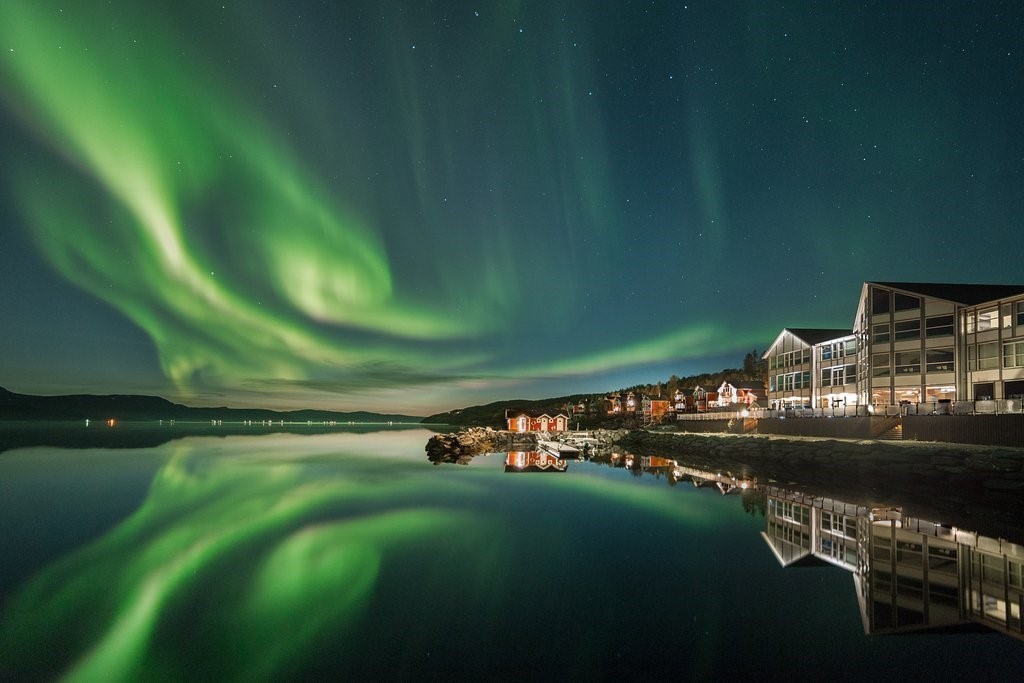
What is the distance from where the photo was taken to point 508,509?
23906mm

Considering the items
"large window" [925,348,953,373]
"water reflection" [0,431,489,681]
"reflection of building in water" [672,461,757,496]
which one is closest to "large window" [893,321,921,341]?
"large window" [925,348,953,373]

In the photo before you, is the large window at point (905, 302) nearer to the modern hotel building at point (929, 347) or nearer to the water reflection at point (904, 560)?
the modern hotel building at point (929, 347)

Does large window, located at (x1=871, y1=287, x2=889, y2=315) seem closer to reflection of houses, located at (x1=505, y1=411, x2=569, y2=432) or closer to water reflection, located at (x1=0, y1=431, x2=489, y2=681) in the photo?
water reflection, located at (x1=0, y1=431, x2=489, y2=681)

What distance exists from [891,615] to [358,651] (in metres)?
10.2

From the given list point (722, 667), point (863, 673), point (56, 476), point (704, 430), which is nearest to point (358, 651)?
point (722, 667)

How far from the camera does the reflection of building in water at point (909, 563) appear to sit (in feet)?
33.5

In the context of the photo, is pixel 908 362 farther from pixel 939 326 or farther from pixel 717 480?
pixel 717 480

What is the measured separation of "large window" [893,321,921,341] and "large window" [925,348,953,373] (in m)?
1.81

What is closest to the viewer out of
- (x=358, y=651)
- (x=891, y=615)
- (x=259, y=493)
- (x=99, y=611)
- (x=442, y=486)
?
(x=358, y=651)

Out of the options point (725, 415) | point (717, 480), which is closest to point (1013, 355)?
point (717, 480)

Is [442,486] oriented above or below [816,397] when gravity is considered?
below

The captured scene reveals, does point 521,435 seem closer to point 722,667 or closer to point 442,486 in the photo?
point 442,486

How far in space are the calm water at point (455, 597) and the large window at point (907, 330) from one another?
32393 mm

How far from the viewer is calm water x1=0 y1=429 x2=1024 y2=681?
27.9 feet
